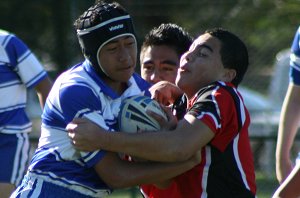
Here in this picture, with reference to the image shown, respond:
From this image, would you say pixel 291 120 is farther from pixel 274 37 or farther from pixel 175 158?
pixel 274 37

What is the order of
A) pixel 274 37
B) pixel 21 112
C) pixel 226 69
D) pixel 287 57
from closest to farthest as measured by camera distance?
pixel 226 69, pixel 21 112, pixel 274 37, pixel 287 57

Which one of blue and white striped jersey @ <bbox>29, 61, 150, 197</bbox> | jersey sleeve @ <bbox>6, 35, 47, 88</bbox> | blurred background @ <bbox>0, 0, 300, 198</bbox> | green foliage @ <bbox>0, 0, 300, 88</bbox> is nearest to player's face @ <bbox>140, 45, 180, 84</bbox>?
blue and white striped jersey @ <bbox>29, 61, 150, 197</bbox>

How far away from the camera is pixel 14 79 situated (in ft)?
23.6

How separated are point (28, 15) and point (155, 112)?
7.63 metres

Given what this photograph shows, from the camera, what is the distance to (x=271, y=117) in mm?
11898

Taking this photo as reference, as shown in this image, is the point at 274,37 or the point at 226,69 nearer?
the point at 226,69

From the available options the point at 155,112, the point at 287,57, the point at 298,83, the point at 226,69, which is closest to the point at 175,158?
the point at 155,112

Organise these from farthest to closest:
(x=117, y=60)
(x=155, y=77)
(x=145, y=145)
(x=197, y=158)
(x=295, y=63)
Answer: (x=295, y=63)
(x=155, y=77)
(x=117, y=60)
(x=197, y=158)
(x=145, y=145)

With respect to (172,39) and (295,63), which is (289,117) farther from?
(172,39)

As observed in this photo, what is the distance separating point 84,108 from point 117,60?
0.99 feet

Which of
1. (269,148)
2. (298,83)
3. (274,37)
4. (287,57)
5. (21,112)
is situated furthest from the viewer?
(287,57)

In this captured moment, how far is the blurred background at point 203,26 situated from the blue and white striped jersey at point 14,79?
3752mm

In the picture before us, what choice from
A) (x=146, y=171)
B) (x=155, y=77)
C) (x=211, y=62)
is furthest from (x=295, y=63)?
(x=146, y=171)

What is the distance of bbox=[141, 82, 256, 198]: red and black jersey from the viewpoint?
4.73 metres
